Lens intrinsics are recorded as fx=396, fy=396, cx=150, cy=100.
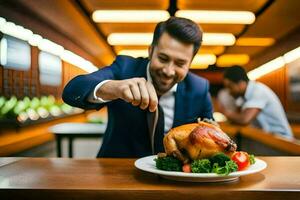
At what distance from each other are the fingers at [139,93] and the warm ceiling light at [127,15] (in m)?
2.91

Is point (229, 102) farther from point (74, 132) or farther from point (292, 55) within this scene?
point (292, 55)

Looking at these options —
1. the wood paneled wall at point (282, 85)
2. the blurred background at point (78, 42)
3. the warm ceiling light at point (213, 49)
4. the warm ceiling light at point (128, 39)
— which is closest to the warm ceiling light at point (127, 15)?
the blurred background at point (78, 42)

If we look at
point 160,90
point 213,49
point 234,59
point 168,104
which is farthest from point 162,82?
point 234,59

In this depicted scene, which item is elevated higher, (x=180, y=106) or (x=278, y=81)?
(x=278, y=81)

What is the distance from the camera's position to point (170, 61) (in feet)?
5.17

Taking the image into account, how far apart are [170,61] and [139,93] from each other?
1.94ft

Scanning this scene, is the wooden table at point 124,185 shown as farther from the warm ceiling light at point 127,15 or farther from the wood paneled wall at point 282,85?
the wood paneled wall at point 282,85

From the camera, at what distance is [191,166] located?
97 cm

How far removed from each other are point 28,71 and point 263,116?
227 cm

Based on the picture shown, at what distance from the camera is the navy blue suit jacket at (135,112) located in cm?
167

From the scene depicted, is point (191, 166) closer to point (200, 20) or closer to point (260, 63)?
point (200, 20)

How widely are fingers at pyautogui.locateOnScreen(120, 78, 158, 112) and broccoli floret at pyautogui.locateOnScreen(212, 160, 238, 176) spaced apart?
0.23 meters

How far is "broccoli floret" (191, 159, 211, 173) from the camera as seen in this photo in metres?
0.95

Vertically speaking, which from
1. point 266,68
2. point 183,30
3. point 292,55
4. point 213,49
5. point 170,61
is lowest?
point 170,61
